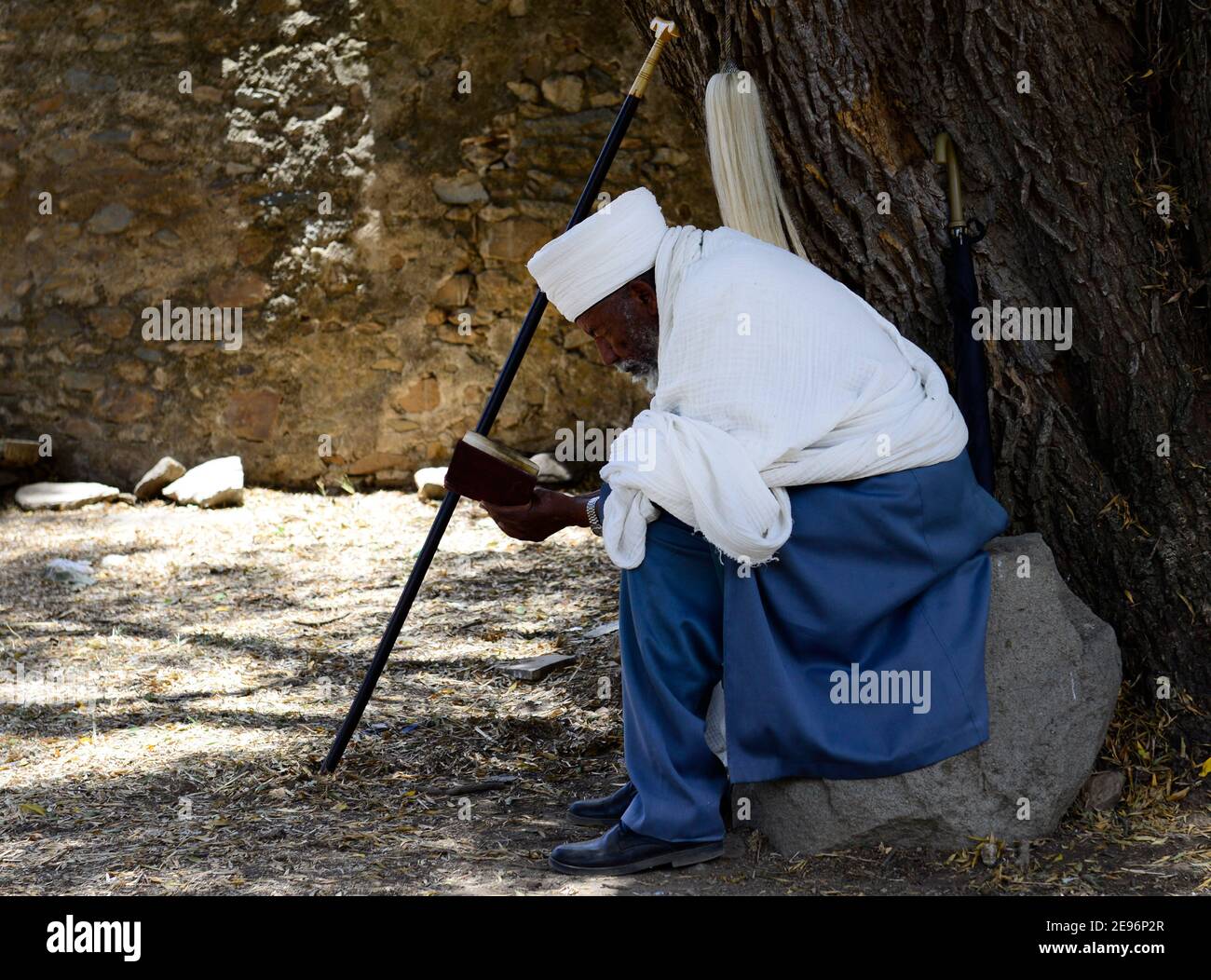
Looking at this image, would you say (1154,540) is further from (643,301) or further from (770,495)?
(643,301)

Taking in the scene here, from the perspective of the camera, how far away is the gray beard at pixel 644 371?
2889 millimetres

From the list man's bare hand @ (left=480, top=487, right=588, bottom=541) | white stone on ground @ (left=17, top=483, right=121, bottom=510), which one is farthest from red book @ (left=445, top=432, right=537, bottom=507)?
white stone on ground @ (left=17, top=483, right=121, bottom=510)

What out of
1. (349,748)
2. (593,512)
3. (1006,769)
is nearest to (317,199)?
(349,748)

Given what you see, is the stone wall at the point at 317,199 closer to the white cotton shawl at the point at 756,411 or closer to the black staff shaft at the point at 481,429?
the black staff shaft at the point at 481,429

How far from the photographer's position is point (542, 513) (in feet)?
9.43

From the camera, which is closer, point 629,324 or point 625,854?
point 625,854

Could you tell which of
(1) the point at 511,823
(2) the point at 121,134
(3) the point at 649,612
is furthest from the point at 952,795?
(2) the point at 121,134

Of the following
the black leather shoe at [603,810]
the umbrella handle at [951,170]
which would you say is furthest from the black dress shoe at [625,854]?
the umbrella handle at [951,170]

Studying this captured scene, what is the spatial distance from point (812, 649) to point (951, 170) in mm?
1156

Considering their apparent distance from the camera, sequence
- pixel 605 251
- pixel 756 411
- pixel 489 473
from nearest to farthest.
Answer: pixel 756 411 < pixel 605 251 < pixel 489 473

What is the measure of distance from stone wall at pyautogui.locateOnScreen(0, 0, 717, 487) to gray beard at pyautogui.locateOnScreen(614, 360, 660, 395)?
3.45 m

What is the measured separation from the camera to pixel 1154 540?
118 inches

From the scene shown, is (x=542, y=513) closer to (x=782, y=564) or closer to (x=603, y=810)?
(x=782, y=564)
